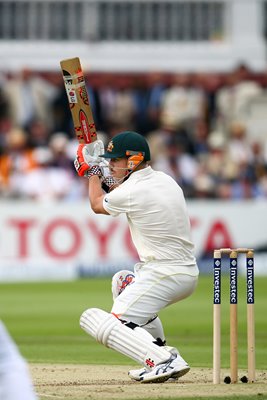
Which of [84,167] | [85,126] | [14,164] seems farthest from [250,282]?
[14,164]

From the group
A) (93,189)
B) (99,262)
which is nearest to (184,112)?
(99,262)

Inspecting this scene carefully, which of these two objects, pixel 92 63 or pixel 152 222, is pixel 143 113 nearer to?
pixel 92 63

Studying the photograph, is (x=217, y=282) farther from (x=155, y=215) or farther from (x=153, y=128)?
(x=153, y=128)

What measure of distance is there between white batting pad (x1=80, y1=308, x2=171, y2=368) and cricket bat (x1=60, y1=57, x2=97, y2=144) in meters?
1.21

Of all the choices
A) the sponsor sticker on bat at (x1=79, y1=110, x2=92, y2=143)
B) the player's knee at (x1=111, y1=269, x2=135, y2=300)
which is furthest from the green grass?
the sponsor sticker on bat at (x1=79, y1=110, x2=92, y2=143)

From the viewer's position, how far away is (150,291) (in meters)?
7.37

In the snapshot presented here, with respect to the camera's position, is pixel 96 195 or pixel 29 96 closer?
pixel 96 195

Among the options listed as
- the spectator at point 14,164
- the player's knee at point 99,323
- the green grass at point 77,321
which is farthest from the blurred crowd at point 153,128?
the player's knee at point 99,323

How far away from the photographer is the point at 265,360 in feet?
29.7

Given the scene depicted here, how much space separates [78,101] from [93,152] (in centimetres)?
35

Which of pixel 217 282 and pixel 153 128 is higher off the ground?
pixel 217 282

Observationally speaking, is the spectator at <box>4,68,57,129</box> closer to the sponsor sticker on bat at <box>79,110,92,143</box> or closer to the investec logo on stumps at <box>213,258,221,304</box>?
the sponsor sticker on bat at <box>79,110,92,143</box>

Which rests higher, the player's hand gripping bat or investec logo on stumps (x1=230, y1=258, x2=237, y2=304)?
the player's hand gripping bat

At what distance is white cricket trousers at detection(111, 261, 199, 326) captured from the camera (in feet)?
24.2
